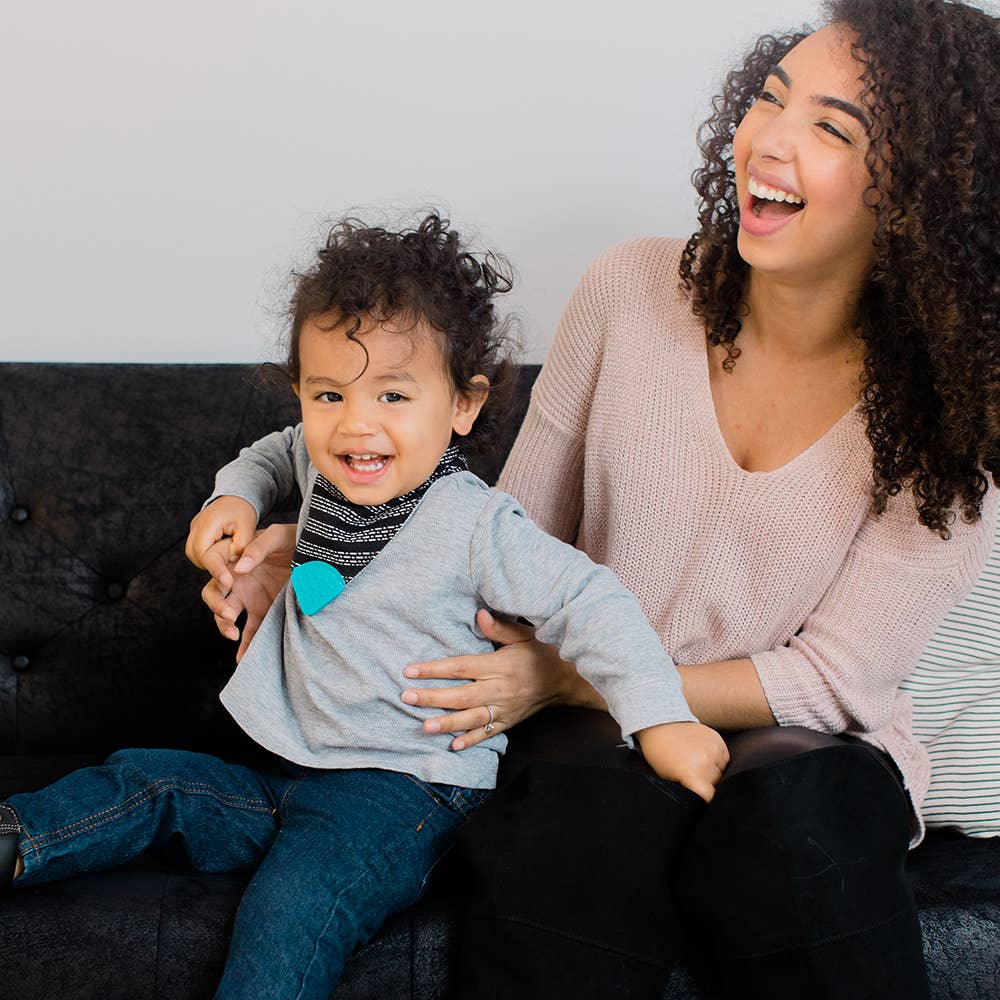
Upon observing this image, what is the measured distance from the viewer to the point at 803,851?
1.15 m

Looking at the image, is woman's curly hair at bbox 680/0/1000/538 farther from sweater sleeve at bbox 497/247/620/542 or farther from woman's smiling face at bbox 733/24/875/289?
sweater sleeve at bbox 497/247/620/542

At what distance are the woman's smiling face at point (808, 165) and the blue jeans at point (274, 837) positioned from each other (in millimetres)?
721

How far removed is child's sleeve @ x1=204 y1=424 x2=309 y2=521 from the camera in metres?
1.50

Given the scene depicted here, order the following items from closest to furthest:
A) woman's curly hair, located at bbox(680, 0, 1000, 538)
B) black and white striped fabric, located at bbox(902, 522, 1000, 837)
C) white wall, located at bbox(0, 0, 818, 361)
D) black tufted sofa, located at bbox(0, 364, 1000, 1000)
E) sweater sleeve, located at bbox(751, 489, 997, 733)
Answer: woman's curly hair, located at bbox(680, 0, 1000, 538) → sweater sleeve, located at bbox(751, 489, 997, 733) → black and white striped fabric, located at bbox(902, 522, 1000, 837) → black tufted sofa, located at bbox(0, 364, 1000, 1000) → white wall, located at bbox(0, 0, 818, 361)

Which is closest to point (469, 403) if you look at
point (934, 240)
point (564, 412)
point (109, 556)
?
point (564, 412)

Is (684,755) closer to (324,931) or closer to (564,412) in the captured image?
(324,931)

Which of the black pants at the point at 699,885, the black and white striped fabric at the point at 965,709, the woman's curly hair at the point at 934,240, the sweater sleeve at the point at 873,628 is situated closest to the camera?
the black pants at the point at 699,885

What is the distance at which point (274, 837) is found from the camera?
138 centimetres

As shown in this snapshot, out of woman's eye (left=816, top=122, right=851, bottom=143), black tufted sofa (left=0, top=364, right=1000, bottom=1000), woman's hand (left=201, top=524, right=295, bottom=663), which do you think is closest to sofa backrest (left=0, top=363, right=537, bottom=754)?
black tufted sofa (left=0, top=364, right=1000, bottom=1000)

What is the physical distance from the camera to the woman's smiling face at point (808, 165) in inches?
52.9

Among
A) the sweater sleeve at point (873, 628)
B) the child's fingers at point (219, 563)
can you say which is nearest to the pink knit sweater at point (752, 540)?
the sweater sleeve at point (873, 628)

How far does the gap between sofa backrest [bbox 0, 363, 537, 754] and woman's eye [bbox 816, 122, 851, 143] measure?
2.84ft

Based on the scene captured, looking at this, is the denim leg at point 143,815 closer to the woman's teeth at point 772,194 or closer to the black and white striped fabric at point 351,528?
the black and white striped fabric at point 351,528

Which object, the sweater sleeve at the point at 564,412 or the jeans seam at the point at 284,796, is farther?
the sweater sleeve at the point at 564,412
